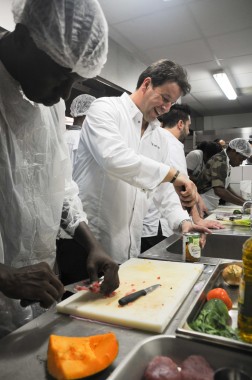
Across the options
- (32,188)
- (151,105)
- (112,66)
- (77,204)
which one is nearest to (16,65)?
(32,188)

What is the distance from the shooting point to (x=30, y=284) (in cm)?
68

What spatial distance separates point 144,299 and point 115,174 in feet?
2.14

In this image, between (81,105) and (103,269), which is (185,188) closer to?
(103,269)

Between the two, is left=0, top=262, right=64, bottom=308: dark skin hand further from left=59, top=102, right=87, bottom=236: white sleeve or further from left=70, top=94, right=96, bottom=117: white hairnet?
left=70, top=94, right=96, bottom=117: white hairnet

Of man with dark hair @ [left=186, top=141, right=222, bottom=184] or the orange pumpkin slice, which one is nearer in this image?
the orange pumpkin slice

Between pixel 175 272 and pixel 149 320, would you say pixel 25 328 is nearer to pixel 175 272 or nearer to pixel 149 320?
pixel 149 320

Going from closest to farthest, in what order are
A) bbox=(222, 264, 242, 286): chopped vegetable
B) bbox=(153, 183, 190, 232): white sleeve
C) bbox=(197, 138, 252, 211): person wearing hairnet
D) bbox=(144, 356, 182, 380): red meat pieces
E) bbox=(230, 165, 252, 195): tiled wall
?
bbox=(144, 356, 182, 380): red meat pieces, bbox=(222, 264, 242, 286): chopped vegetable, bbox=(153, 183, 190, 232): white sleeve, bbox=(197, 138, 252, 211): person wearing hairnet, bbox=(230, 165, 252, 195): tiled wall

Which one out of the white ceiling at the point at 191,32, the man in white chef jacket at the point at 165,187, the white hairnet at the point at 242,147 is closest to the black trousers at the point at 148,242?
the man in white chef jacket at the point at 165,187

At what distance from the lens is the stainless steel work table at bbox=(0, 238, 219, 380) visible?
55 cm

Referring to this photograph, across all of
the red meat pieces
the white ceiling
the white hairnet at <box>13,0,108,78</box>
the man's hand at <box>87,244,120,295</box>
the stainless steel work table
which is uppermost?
the white ceiling

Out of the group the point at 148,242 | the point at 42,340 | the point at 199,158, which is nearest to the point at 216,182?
the point at 199,158

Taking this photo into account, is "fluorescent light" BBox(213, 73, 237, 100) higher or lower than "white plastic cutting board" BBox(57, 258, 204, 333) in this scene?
higher

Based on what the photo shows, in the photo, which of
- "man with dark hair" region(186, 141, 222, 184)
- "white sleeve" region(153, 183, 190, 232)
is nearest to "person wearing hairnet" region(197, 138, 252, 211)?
"man with dark hair" region(186, 141, 222, 184)

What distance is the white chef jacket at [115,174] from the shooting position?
1.35 m
